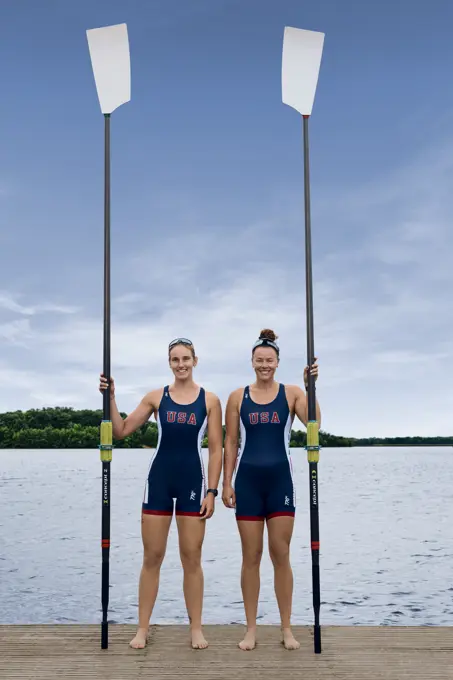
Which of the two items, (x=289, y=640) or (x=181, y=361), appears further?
(x=181, y=361)

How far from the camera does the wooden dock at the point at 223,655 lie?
14.7ft

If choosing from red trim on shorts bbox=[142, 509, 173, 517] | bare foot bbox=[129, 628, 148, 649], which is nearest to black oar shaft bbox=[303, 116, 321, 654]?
red trim on shorts bbox=[142, 509, 173, 517]

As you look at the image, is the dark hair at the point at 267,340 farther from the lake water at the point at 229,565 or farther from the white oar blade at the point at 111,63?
the lake water at the point at 229,565

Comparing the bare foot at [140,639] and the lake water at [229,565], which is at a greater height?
the bare foot at [140,639]

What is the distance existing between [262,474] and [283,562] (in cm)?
61

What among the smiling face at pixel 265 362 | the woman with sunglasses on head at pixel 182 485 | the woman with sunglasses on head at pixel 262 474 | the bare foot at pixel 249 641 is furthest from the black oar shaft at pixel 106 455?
the smiling face at pixel 265 362

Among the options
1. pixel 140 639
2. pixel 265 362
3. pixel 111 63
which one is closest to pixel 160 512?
pixel 140 639

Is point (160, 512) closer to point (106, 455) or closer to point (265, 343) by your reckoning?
point (106, 455)

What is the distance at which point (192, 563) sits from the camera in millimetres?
5035

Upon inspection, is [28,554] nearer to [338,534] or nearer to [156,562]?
[338,534]

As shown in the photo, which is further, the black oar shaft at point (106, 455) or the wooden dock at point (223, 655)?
the black oar shaft at point (106, 455)

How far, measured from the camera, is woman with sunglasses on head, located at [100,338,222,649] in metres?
5.04

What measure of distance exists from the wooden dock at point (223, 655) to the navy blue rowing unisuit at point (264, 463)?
2.97 feet

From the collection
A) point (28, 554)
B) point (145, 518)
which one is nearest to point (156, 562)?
point (145, 518)
